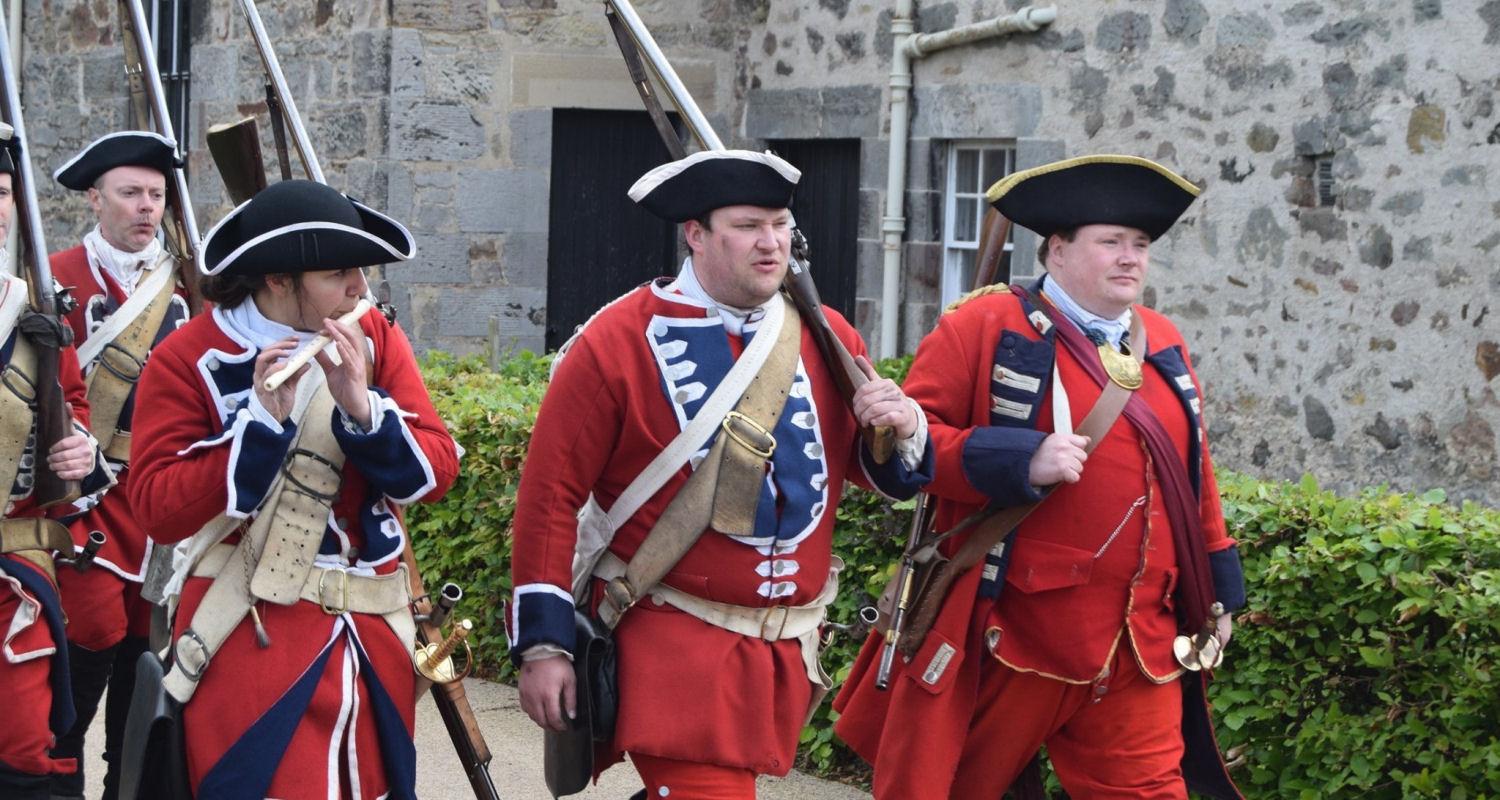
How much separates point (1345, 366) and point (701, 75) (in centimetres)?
539

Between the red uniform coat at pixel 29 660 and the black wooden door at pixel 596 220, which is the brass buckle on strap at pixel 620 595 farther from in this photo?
the black wooden door at pixel 596 220

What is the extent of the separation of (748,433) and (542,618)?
56 cm

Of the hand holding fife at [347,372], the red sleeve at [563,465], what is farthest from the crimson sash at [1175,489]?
the hand holding fife at [347,372]

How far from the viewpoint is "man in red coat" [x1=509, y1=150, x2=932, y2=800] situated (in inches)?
168

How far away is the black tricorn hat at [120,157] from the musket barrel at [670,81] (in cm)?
209

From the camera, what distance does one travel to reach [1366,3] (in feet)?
31.9

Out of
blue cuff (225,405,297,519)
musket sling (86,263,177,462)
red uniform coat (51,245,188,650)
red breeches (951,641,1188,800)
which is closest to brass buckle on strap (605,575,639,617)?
blue cuff (225,405,297,519)

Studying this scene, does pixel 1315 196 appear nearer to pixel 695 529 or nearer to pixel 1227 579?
pixel 1227 579

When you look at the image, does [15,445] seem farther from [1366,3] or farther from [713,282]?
[1366,3]

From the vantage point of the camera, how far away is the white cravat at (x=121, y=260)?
6422 millimetres

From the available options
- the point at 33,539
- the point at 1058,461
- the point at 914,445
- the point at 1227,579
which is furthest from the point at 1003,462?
the point at 33,539

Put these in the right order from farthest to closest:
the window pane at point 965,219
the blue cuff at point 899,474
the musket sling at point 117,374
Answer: the window pane at point 965,219 < the musket sling at point 117,374 < the blue cuff at point 899,474

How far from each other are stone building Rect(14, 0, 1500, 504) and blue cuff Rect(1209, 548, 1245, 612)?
4718mm

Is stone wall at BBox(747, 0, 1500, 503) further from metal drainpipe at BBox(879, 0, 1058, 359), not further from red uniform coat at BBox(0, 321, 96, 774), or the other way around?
red uniform coat at BBox(0, 321, 96, 774)
